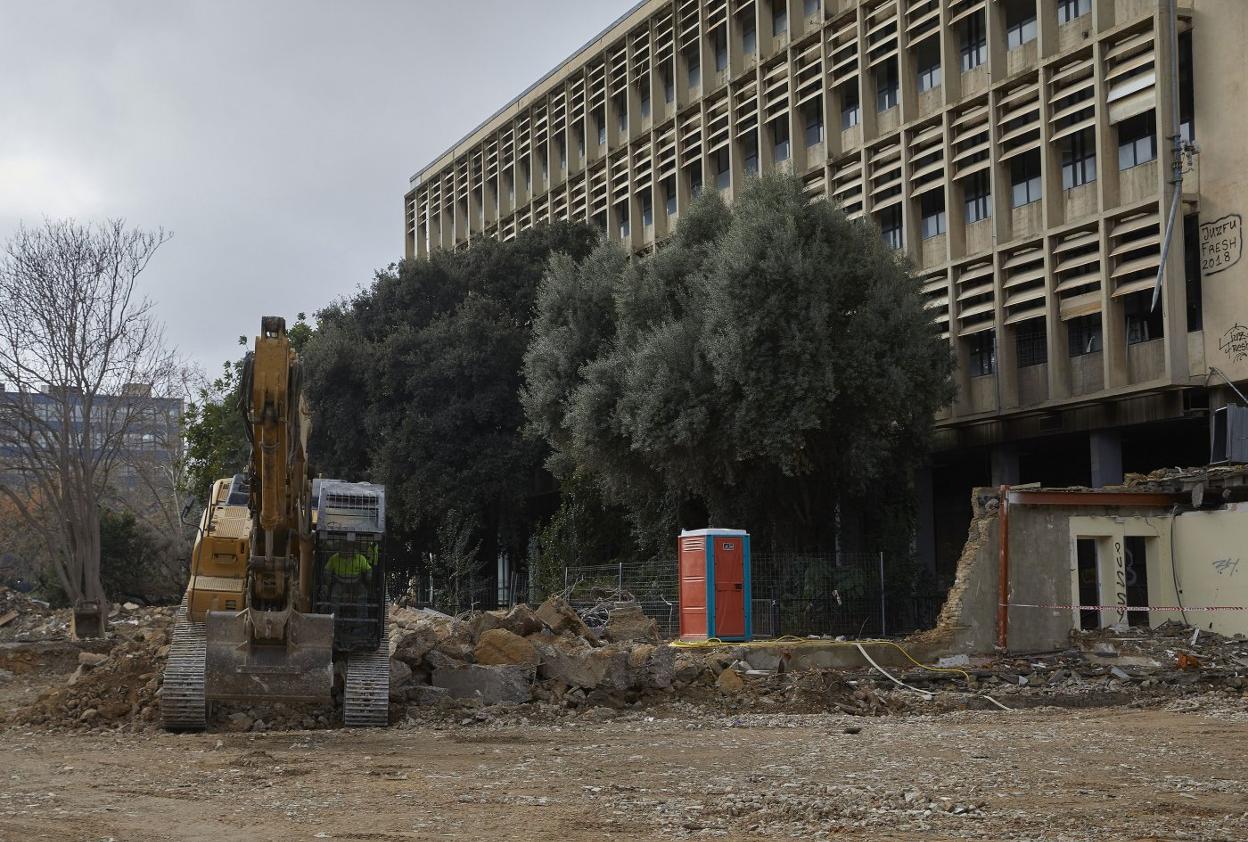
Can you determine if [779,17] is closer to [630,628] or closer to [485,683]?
[630,628]

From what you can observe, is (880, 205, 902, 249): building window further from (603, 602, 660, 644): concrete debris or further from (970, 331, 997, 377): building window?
(603, 602, 660, 644): concrete debris

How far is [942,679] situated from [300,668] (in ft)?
34.2

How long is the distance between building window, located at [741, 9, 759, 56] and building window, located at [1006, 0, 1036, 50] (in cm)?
1008

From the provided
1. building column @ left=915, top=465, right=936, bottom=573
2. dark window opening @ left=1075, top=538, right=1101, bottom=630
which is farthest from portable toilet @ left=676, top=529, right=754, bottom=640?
building column @ left=915, top=465, right=936, bottom=573

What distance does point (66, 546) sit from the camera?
3869cm

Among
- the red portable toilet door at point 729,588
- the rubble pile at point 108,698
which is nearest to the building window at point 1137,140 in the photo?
the red portable toilet door at point 729,588

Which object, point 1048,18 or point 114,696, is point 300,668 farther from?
point 1048,18

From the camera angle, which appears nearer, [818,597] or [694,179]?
[818,597]

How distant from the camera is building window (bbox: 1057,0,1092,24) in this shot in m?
31.5

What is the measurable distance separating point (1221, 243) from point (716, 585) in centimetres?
1289

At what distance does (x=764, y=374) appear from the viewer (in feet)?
97.5

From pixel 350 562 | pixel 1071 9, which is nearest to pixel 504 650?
pixel 350 562

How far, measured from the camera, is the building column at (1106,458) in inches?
1214

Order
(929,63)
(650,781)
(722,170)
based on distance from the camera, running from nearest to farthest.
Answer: (650,781), (929,63), (722,170)
